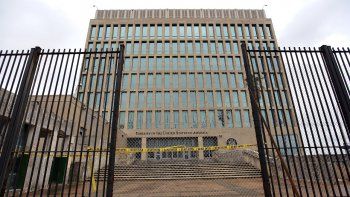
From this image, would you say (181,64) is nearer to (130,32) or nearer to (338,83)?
(130,32)

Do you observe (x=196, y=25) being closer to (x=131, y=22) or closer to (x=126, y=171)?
(x=131, y=22)

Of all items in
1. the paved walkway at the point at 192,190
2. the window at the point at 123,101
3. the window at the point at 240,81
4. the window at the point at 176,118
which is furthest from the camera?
the window at the point at 240,81

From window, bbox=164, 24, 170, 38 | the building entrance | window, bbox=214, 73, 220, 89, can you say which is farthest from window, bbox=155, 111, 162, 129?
window, bbox=164, 24, 170, 38

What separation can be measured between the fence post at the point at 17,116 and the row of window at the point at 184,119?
32134mm

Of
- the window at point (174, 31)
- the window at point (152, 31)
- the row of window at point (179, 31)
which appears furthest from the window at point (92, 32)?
the window at point (174, 31)

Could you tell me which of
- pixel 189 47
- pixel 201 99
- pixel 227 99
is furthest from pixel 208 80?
pixel 189 47

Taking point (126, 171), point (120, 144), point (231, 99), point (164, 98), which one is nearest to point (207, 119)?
point (231, 99)

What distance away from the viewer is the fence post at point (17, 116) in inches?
170

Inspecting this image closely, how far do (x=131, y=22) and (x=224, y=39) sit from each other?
18.1m

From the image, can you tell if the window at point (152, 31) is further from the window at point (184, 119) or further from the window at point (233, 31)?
the window at point (184, 119)

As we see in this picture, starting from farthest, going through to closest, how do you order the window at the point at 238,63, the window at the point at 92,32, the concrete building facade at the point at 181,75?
the window at the point at 92,32
the window at the point at 238,63
the concrete building facade at the point at 181,75

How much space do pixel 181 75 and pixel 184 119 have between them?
7.97m

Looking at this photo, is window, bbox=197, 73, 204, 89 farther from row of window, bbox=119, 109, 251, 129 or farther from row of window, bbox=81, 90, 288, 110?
row of window, bbox=119, 109, 251, 129

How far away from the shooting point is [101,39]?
142 feet
